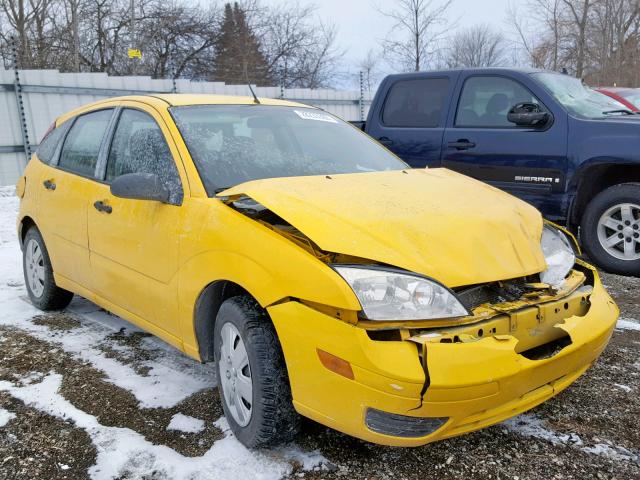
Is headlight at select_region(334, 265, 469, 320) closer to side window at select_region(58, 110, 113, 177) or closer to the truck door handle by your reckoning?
side window at select_region(58, 110, 113, 177)

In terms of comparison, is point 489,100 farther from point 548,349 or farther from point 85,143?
point 548,349

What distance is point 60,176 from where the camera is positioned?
4.02 metres

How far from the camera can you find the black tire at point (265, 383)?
231cm

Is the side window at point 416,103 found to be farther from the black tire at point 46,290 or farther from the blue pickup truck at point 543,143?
the black tire at point 46,290

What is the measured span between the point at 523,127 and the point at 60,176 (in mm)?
4094

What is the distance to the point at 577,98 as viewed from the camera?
18.3ft

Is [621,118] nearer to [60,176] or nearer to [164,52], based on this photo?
[60,176]

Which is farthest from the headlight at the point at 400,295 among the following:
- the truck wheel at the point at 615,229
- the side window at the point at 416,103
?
the side window at the point at 416,103

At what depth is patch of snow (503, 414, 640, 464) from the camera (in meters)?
2.39

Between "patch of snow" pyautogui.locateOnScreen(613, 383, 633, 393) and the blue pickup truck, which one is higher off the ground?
the blue pickup truck

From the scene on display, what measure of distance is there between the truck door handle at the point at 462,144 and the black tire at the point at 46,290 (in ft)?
12.8

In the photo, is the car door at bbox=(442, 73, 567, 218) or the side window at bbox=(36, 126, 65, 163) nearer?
the side window at bbox=(36, 126, 65, 163)

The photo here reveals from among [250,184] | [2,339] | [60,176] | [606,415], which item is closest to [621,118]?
[606,415]

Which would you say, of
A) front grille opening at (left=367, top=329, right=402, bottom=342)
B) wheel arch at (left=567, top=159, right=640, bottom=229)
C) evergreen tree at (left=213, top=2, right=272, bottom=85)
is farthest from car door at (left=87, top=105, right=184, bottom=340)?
evergreen tree at (left=213, top=2, right=272, bottom=85)
